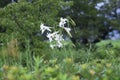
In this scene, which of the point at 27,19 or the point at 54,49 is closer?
the point at 54,49

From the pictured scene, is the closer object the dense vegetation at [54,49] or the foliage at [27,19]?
the dense vegetation at [54,49]

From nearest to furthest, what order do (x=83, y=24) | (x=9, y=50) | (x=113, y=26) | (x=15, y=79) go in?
1. (x=15, y=79)
2. (x=9, y=50)
3. (x=83, y=24)
4. (x=113, y=26)

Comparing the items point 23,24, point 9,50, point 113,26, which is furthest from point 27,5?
point 113,26

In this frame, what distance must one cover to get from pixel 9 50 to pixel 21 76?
0.52 m

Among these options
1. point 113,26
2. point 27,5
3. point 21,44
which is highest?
point 27,5

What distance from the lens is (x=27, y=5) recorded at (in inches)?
420

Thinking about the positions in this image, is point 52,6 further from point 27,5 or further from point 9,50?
point 9,50

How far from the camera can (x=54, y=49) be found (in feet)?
18.1

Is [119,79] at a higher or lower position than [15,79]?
lower

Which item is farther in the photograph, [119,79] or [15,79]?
[119,79]

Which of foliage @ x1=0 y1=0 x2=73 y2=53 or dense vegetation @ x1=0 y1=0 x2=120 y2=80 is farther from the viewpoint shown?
foliage @ x1=0 y1=0 x2=73 y2=53

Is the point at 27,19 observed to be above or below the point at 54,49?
below

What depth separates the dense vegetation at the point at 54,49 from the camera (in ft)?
10.7

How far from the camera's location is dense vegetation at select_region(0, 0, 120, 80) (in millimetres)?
3256
